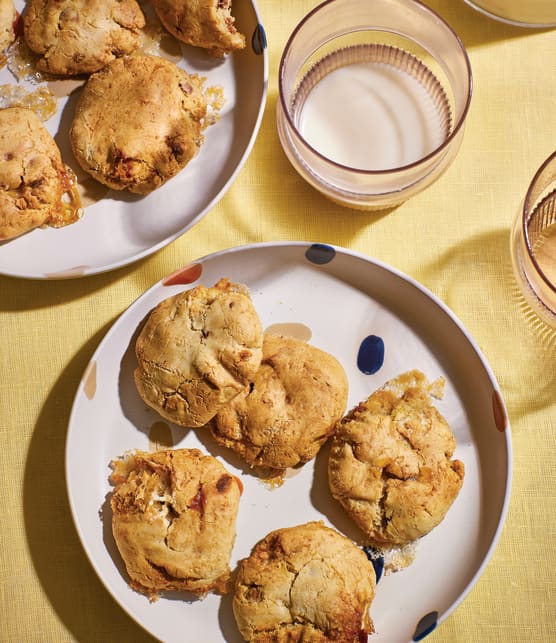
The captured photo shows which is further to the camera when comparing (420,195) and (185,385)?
(420,195)

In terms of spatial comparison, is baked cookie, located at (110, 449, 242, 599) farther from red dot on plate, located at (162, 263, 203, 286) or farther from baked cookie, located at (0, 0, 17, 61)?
baked cookie, located at (0, 0, 17, 61)

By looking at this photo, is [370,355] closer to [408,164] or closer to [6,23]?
[408,164]

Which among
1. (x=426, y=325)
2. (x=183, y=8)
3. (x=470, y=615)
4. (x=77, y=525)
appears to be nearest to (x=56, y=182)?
(x=183, y=8)

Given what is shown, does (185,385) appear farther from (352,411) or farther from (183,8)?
(183,8)

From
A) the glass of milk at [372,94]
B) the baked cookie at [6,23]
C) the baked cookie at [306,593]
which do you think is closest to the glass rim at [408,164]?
the glass of milk at [372,94]

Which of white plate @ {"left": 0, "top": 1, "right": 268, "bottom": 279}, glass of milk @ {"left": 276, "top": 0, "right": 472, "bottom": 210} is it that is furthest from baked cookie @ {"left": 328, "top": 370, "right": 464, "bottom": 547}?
white plate @ {"left": 0, "top": 1, "right": 268, "bottom": 279}
